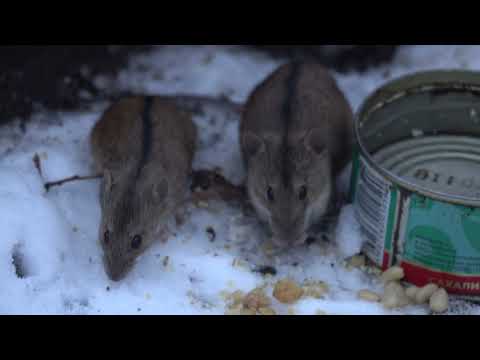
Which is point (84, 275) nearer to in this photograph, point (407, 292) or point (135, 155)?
point (135, 155)

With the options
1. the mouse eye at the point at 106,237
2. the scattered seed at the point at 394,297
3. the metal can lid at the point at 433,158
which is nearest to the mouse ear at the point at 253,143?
the metal can lid at the point at 433,158

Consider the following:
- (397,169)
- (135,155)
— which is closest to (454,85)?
(397,169)

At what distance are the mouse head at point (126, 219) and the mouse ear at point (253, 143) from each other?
80cm

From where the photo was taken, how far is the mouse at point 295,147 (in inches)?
226

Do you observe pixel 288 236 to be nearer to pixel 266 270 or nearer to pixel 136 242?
pixel 266 270

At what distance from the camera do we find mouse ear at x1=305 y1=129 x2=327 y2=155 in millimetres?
5984

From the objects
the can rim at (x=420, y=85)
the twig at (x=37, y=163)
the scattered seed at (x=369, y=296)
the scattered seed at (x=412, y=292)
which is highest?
the can rim at (x=420, y=85)

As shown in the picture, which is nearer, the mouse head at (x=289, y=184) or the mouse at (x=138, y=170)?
the mouse at (x=138, y=170)

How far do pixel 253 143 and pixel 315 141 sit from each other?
0.48 m

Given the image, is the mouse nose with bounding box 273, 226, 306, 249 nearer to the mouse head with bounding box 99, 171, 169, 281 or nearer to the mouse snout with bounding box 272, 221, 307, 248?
the mouse snout with bounding box 272, 221, 307, 248

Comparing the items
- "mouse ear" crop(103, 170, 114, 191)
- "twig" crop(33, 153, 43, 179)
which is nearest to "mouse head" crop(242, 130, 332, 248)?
"mouse ear" crop(103, 170, 114, 191)

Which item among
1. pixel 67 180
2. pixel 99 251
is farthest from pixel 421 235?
pixel 67 180

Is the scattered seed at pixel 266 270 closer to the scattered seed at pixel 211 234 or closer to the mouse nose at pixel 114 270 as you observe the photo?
the scattered seed at pixel 211 234

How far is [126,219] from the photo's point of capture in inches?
215
